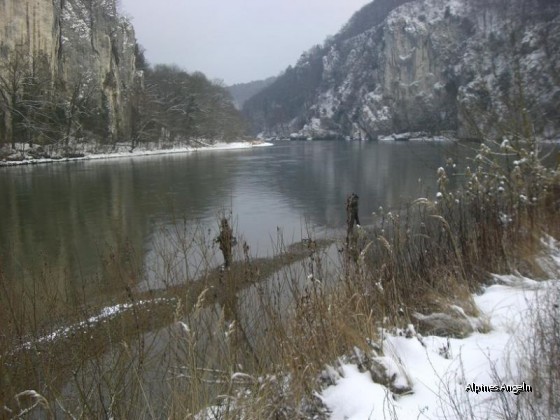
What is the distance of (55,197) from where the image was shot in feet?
67.7

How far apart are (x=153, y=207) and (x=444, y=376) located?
1623cm

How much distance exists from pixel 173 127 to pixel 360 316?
70830 mm

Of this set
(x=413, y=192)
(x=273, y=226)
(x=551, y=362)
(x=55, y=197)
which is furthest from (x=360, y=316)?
(x=55, y=197)

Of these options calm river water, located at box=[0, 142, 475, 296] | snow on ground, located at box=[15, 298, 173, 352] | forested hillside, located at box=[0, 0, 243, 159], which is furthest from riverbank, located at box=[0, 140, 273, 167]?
snow on ground, located at box=[15, 298, 173, 352]

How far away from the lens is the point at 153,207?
18016 mm

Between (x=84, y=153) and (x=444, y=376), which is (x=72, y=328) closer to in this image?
(x=444, y=376)

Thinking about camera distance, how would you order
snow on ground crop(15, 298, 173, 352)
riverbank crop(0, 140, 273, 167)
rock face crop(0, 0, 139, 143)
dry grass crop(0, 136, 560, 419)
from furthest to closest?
rock face crop(0, 0, 139, 143) → riverbank crop(0, 140, 273, 167) → snow on ground crop(15, 298, 173, 352) → dry grass crop(0, 136, 560, 419)

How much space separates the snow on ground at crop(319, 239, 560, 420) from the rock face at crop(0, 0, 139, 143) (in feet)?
155

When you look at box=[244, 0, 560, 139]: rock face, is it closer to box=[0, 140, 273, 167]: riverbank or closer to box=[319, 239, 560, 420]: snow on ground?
box=[0, 140, 273, 167]: riverbank

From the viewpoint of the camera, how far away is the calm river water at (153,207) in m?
10.7

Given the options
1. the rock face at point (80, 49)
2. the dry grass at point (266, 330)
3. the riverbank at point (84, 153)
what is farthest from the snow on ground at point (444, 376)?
the rock face at point (80, 49)

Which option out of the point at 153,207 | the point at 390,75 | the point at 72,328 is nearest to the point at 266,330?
the point at 72,328

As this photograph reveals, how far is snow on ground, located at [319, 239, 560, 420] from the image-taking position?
257cm

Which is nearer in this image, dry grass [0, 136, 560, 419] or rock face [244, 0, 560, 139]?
dry grass [0, 136, 560, 419]
